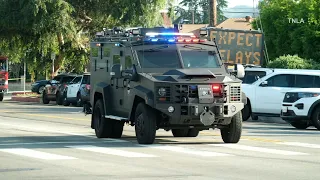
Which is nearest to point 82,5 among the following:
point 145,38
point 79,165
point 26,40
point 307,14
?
point 26,40

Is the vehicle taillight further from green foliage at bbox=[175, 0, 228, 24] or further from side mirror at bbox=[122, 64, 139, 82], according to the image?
green foliage at bbox=[175, 0, 228, 24]

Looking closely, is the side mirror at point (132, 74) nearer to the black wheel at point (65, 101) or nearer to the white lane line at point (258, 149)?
the white lane line at point (258, 149)

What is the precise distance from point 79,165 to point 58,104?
31816 millimetres

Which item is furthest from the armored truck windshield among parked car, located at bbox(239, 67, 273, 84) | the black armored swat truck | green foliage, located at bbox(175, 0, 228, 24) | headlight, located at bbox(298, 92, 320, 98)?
green foliage, located at bbox(175, 0, 228, 24)

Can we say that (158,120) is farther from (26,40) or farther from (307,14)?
(26,40)

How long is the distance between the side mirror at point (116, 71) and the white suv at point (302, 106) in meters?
7.88

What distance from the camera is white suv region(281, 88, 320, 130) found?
82.1ft

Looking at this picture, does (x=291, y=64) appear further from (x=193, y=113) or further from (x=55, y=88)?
(x=193, y=113)

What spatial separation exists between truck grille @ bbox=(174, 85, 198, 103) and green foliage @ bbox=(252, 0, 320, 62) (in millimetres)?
27265

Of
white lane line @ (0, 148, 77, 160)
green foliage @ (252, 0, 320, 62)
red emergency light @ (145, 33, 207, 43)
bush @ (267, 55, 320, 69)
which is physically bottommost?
white lane line @ (0, 148, 77, 160)

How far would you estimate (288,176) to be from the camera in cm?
1255

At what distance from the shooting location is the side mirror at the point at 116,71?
750 inches

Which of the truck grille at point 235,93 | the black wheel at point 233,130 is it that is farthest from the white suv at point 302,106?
the truck grille at point 235,93

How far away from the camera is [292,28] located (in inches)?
1826
